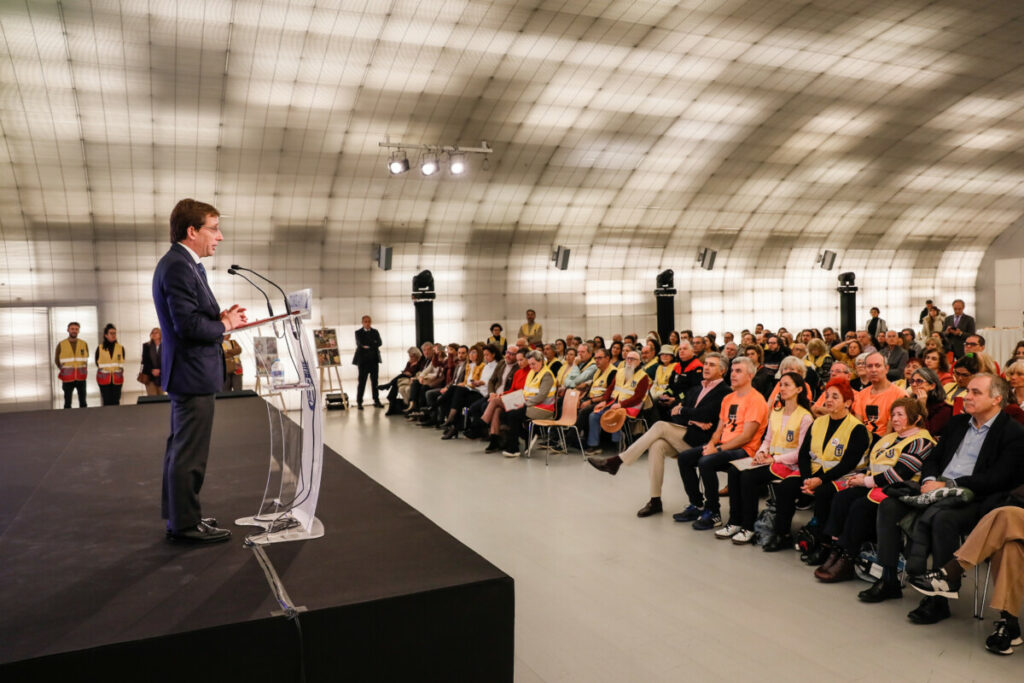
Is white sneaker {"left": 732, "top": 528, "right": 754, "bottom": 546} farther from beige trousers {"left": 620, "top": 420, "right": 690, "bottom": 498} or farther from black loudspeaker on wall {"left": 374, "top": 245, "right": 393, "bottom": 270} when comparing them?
black loudspeaker on wall {"left": 374, "top": 245, "right": 393, "bottom": 270}

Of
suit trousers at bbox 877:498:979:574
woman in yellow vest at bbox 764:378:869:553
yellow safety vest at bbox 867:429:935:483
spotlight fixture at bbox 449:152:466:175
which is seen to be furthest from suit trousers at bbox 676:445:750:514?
spotlight fixture at bbox 449:152:466:175

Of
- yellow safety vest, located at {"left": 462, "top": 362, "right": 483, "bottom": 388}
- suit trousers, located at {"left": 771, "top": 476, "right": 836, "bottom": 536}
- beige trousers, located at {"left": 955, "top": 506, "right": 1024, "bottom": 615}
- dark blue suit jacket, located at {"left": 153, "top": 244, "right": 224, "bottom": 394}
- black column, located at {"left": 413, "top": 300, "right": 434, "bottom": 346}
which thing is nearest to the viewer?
dark blue suit jacket, located at {"left": 153, "top": 244, "right": 224, "bottom": 394}

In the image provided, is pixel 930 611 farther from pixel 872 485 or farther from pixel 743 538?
pixel 743 538

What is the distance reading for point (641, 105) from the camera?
15.5m

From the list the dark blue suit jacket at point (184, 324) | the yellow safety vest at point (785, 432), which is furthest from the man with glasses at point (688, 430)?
the dark blue suit jacket at point (184, 324)

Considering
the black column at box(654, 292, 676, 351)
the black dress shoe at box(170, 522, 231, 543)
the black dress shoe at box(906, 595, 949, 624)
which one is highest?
the black column at box(654, 292, 676, 351)

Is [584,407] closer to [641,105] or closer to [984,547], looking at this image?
[984,547]

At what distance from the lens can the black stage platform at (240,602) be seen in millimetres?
2338

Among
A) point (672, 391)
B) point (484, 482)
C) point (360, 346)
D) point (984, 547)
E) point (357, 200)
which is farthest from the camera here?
point (357, 200)

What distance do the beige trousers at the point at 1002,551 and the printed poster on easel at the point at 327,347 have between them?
12.9 metres

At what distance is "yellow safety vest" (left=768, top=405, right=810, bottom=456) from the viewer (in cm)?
531

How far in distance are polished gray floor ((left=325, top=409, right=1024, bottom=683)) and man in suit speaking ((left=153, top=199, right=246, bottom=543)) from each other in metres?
1.68

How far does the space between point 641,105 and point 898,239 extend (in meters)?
13.9

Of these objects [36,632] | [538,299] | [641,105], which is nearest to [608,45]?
[641,105]
